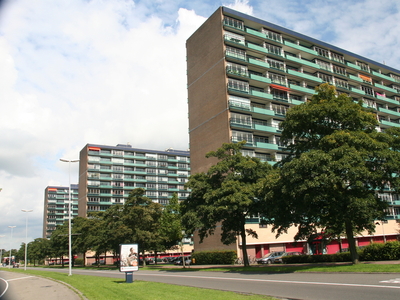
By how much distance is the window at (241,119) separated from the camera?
52.6 meters

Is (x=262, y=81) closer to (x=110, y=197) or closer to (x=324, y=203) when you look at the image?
(x=324, y=203)

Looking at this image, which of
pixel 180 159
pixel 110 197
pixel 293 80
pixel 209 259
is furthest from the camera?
pixel 180 159

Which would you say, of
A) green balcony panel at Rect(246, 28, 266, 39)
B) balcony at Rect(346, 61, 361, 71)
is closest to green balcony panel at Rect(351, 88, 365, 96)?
balcony at Rect(346, 61, 361, 71)

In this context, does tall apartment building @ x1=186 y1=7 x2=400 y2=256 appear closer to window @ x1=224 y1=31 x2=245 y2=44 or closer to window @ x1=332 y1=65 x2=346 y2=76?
window @ x1=224 y1=31 x2=245 y2=44

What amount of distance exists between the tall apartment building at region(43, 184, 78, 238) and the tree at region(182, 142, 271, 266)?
5330 inches

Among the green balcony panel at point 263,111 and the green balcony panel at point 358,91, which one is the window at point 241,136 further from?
the green balcony panel at point 358,91

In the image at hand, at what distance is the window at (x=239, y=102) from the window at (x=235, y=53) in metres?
7.12

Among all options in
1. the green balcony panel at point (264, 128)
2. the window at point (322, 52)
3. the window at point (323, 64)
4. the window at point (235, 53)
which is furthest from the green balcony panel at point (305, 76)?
the green balcony panel at point (264, 128)

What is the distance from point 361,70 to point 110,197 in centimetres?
7858

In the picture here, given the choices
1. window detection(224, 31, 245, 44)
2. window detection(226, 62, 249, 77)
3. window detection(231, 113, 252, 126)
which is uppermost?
window detection(224, 31, 245, 44)

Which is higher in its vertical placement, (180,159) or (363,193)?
(180,159)

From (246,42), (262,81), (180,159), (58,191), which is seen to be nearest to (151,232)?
(262,81)

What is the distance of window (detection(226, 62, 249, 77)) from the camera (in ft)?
179

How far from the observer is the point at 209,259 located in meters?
48.2
